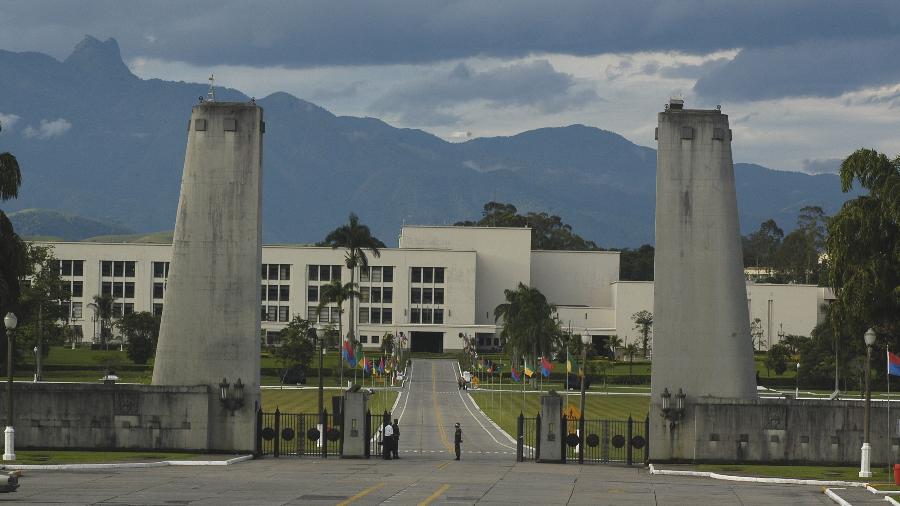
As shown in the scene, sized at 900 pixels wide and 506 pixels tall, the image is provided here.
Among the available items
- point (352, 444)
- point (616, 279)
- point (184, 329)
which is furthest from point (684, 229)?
point (616, 279)

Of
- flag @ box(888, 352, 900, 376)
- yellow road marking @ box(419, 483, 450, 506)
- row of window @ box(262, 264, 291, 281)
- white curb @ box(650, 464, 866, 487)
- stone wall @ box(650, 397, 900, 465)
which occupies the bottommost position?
white curb @ box(650, 464, 866, 487)

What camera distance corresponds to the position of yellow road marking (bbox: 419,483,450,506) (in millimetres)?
29967

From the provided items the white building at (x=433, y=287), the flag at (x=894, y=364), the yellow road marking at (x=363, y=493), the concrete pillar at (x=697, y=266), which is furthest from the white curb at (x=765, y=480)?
the white building at (x=433, y=287)

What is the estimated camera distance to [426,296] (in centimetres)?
17950

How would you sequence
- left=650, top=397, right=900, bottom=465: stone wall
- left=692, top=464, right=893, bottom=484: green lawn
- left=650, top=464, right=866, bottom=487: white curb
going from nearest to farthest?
left=650, top=464, right=866, bottom=487: white curb < left=692, top=464, right=893, bottom=484: green lawn < left=650, top=397, right=900, bottom=465: stone wall

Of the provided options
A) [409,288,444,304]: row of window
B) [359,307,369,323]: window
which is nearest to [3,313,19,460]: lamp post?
[359,307,369,323]: window

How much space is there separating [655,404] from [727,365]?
262 centimetres

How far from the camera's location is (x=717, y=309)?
43.8 meters

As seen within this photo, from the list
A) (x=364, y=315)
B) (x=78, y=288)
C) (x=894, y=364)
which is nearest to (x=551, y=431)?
(x=894, y=364)

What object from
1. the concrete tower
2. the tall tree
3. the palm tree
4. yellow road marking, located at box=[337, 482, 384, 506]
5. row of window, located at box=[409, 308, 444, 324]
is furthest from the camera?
row of window, located at box=[409, 308, 444, 324]

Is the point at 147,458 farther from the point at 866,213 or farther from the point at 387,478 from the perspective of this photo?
the point at 866,213

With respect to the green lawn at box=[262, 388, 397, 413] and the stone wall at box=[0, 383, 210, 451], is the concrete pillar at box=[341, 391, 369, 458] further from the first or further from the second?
the green lawn at box=[262, 388, 397, 413]

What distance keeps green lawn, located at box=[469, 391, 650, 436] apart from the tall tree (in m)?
22.7

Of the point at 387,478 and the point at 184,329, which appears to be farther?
the point at 184,329
